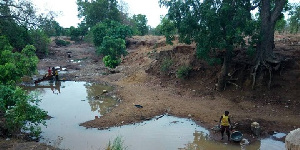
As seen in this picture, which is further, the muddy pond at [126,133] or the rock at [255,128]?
the rock at [255,128]

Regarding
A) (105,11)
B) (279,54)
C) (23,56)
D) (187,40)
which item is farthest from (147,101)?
(105,11)

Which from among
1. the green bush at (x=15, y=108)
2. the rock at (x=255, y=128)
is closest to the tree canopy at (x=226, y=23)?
the rock at (x=255, y=128)

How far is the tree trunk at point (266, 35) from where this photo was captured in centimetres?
1181

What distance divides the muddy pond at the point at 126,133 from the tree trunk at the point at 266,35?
4317 mm

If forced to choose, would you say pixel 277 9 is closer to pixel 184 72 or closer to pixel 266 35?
pixel 266 35

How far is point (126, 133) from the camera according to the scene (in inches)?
370

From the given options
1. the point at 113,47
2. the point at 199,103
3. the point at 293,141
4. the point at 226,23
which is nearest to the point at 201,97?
the point at 199,103

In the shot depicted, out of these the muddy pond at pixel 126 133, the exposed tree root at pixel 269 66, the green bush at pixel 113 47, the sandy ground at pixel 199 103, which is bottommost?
the muddy pond at pixel 126 133

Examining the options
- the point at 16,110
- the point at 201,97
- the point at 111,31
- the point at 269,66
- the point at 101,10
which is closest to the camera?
the point at 16,110

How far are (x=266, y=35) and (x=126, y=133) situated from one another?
8.14 meters

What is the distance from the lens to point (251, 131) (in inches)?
360

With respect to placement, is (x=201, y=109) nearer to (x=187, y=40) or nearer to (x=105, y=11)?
(x=187, y=40)

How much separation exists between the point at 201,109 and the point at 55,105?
7.56m

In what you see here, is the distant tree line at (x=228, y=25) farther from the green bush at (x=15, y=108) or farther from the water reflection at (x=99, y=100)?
the green bush at (x=15, y=108)
